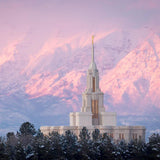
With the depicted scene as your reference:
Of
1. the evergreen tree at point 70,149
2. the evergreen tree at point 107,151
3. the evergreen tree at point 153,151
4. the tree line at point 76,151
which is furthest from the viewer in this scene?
the evergreen tree at point 107,151

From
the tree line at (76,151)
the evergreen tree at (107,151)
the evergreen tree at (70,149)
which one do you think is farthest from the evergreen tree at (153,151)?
the evergreen tree at (70,149)

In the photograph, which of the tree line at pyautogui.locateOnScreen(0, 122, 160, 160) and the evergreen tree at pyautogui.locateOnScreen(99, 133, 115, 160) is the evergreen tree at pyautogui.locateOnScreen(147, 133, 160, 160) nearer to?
the tree line at pyautogui.locateOnScreen(0, 122, 160, 160)

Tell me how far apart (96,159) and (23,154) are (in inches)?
646

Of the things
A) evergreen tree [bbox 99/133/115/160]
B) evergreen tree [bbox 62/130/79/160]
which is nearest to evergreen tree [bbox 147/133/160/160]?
evergreen tree [bbox 99/133/115/160]

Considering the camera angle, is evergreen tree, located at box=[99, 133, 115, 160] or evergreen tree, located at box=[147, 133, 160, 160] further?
evergreen tree, located at box=[99, 133, 115, 160]

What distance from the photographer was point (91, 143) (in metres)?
186

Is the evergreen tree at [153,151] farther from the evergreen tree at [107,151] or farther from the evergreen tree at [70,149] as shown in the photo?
the evergreen tree at [70,149]

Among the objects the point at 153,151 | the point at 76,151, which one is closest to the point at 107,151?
the point at 76,151

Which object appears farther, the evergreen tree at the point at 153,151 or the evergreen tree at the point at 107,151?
the evergreen tree at the point at 107,151

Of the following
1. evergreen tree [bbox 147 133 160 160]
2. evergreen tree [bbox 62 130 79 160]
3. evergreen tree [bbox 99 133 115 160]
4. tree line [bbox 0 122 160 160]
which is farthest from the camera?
evergreen tree [bbox 99 133 115 160]

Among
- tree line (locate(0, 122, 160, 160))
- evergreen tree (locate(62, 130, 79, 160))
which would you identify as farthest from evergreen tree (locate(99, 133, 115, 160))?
evergreen tree (locate(62, 130, 79, 160))

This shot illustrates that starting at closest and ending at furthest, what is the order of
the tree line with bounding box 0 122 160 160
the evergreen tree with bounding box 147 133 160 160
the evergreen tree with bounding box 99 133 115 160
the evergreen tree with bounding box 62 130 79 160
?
the tree line with bounding box 0 122 160 160
the evergreen tree with bounding box 62 130 79 160
the evergreen tree with bounding box 147 133 160 160
the evergreen tree with bounding box 99 133 115 160

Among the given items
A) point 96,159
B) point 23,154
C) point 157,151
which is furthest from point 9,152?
point 157,151

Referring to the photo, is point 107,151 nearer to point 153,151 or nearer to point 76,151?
point 76,151
